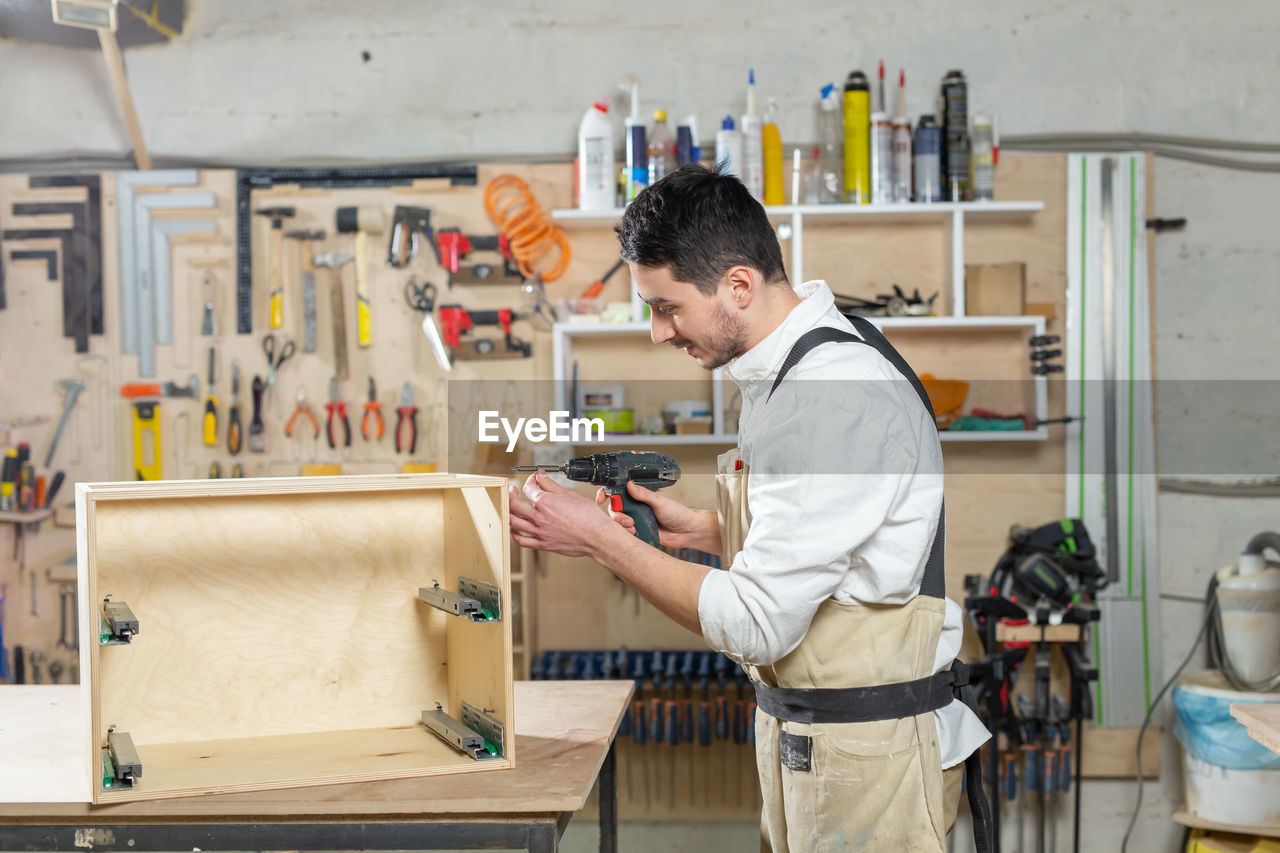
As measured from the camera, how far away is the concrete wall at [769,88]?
3.45m

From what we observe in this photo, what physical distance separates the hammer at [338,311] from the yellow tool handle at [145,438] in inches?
25.1

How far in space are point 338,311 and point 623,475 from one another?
1.98 metres

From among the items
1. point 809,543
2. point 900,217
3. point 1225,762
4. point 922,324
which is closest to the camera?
point 809,543

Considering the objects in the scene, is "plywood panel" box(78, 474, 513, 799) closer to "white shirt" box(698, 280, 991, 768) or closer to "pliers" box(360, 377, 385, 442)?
"white shirt" box(698, 280, 991, 768)

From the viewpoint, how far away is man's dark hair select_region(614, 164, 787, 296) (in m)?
1.61

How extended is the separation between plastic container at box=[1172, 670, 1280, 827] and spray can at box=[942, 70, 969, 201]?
163 cm

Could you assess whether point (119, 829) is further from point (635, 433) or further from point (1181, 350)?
point (1181, 350)

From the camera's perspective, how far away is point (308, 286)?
3.53 m

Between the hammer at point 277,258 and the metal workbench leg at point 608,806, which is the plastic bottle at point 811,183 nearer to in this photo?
the hammer at point 277,258

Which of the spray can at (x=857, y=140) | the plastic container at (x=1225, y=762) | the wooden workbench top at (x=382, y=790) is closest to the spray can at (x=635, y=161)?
the spray can at (x=857, y=140)

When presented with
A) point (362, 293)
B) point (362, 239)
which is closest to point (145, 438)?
point (362, 293)

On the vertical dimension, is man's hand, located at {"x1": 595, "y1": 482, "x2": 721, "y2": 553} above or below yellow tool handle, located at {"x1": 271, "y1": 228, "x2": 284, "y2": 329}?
below

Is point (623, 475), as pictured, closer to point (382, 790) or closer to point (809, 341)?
point (809, 341)

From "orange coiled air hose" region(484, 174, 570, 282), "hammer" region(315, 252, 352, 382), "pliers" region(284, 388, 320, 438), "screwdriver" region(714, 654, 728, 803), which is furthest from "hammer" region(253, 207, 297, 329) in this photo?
"screwdriver" region(714, 654, 728, 803)
